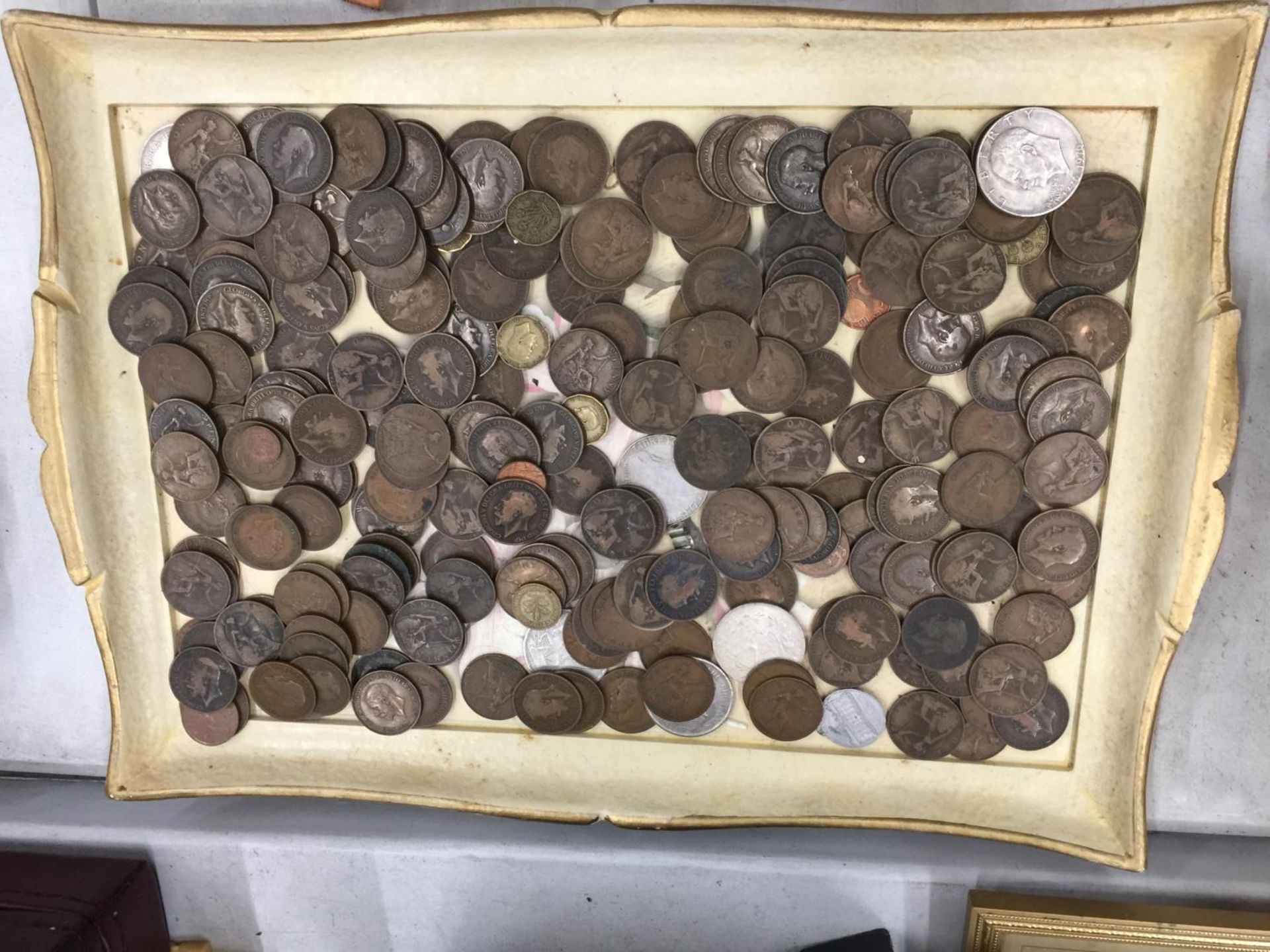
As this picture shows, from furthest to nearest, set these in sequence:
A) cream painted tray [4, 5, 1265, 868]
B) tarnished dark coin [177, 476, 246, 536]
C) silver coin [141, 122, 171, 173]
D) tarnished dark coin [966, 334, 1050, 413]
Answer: tarnished dark coin [177, 476, 246, 536]
silver coin [141, 122, 171, 173]
tarnished dark coin [966, 334, 1050, 413]
cream painted tray [4, 5, 1265, 868]

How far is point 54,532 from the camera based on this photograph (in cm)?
200

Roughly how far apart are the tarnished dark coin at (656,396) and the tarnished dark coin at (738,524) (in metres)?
0.20

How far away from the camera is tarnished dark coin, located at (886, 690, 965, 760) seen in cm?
174

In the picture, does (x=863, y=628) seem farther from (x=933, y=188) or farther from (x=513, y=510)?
(x=933, y=188)

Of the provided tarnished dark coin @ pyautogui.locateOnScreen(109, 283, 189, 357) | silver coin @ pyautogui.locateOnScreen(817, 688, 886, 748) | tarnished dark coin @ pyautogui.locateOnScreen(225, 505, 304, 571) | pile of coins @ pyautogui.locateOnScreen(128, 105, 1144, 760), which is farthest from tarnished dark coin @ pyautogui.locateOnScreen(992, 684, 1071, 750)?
tarnished dark coin @ pyautogui.locateOnScreen(109, 283, 189, 357)

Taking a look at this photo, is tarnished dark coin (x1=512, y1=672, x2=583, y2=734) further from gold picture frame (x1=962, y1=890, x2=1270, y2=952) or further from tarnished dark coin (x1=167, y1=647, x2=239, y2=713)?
gold picture frame (x1=962, y1=890, x2=1270, y2=952)

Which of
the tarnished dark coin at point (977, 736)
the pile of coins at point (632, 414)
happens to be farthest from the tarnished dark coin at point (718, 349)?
the tarnished dark coin at point (977, 736)

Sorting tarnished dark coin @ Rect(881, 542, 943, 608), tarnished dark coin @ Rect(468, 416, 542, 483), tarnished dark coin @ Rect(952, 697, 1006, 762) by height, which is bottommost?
tarnished dark coin @ Rect(952, 697, 1006, 762)

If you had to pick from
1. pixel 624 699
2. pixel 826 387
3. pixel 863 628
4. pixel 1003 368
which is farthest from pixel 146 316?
pixel 1003 368

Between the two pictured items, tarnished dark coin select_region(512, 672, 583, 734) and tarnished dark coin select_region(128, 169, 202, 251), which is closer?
tarnished dark coin select_region(128, 169, 202, 251)

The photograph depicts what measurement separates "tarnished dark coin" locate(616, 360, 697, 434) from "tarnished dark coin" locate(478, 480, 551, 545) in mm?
268

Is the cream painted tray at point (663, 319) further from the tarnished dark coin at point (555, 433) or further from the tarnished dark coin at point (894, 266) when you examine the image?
the tarnished dark coin at point (555, 433)

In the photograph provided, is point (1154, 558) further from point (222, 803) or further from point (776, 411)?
point (222, 803)

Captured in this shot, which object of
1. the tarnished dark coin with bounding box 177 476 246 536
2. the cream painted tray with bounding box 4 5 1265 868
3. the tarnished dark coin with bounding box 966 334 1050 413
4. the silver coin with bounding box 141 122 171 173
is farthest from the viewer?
the tarnished dark coin with bounding box 177 476 246 536
